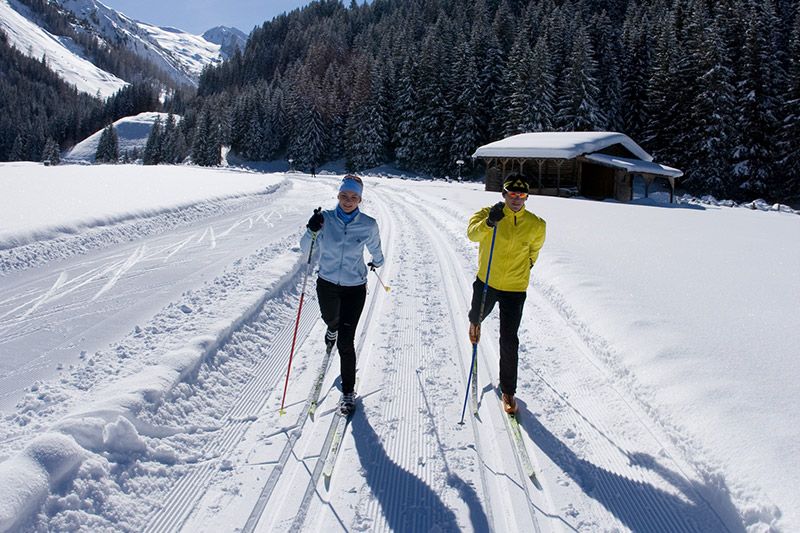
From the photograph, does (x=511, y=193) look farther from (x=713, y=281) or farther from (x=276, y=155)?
(x=276, y=155)

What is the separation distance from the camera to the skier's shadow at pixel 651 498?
2.81 metres

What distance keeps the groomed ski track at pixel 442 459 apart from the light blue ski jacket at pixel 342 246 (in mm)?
1157

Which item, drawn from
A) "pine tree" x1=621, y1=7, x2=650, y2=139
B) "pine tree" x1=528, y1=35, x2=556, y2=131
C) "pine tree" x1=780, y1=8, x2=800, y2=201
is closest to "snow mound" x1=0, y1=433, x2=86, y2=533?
"pine tree" x1=780, y1=8, x2=800, y2=201

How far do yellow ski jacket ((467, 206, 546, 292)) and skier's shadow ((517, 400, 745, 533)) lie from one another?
1.34 metres

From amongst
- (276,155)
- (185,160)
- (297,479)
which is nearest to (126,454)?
(297,479)

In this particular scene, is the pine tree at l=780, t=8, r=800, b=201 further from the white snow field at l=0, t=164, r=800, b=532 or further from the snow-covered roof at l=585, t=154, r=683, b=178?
the white snow field at l=0, t=164, r=800, b=532

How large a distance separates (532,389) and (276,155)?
71523mm

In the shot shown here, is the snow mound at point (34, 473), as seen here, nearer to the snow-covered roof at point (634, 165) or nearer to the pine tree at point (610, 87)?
the snow-covered roof at point (634, 165)

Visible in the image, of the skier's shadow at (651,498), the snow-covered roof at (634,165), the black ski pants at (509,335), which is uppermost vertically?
the snow-covered roof at (634,165)

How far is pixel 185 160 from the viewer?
8825 cm

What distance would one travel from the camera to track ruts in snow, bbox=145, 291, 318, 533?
278cm

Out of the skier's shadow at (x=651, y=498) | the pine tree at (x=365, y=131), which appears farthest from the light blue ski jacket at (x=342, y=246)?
the pine tree at (x=365, y=131)

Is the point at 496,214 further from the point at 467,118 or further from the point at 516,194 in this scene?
the point at 467,118

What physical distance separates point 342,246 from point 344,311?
56 centimetres
